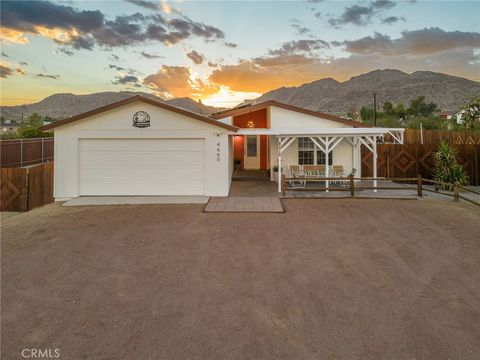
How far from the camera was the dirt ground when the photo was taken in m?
3.77

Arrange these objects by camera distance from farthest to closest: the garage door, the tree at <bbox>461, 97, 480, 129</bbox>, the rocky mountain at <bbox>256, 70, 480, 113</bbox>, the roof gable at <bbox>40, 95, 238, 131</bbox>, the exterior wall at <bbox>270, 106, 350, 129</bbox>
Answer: the rocky mountain at <bbox>256, 70, 480, 113</bbox> → the tree at <bbox>461, 97, 480, 129</bbox> → the exterior wall at <bbox>270, 106, 350, 129</bbox> → the garage door → the roof gable at <bbox>40, 95, 238, 131</bbox>

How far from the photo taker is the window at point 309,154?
1698 cm

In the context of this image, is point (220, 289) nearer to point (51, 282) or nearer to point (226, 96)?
point (51, 282)

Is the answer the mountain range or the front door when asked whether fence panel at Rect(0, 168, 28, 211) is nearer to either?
the front door

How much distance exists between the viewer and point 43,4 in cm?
1655

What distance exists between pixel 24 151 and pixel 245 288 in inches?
885

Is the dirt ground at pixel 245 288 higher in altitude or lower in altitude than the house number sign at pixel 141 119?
lower

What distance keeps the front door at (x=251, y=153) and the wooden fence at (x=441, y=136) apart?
12.1 metres

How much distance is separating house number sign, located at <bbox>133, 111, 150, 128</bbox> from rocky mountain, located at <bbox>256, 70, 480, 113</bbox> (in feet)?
197

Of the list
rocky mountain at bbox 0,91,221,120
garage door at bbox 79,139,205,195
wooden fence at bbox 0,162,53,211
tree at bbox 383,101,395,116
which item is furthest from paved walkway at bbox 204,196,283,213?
rocky mountain at bbox 0,91,221,120

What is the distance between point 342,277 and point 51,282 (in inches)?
218

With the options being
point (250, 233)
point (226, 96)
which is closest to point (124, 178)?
point (250, 233)

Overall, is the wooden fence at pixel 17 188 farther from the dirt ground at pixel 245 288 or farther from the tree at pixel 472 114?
the tree at pixel 472 114

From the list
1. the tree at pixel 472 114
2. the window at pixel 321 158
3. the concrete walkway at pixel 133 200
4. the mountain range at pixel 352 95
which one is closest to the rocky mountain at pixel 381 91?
the mountain range at pixel 352 95
